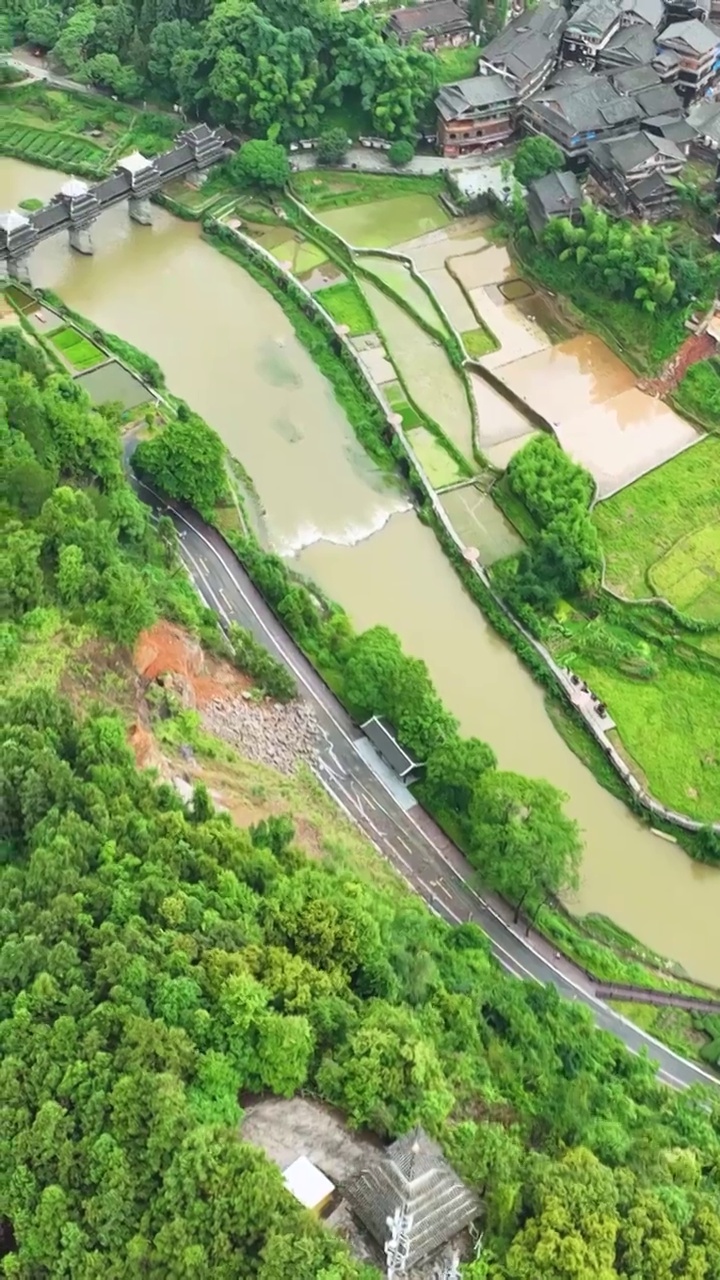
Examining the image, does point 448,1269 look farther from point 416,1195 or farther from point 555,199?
point 555,199

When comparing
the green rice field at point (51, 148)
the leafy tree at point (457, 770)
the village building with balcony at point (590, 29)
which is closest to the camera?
the leafy tree at point (457, 770)

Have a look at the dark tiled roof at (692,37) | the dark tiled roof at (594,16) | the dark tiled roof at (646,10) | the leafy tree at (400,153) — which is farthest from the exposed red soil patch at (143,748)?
the dark tiled roof at (646,10)

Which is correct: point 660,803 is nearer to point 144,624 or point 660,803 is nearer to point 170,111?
point 144,624

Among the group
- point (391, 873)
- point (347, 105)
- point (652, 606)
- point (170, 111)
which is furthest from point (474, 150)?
point (391, 873)

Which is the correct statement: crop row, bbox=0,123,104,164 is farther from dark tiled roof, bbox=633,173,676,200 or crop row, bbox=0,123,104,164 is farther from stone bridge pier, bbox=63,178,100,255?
dark tiled roof, bbox=633,173,676,200

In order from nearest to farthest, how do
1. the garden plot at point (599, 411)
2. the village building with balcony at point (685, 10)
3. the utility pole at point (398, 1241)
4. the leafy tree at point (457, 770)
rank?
the utility pole at point (398, 1241), the leafy tree at point (457, 770), the garden plot at point (599, 411), the village building with balcony at point (685, 10)

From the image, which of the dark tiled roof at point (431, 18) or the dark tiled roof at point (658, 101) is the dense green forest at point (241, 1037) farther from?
the dark tiled roof at point (431, 18)
